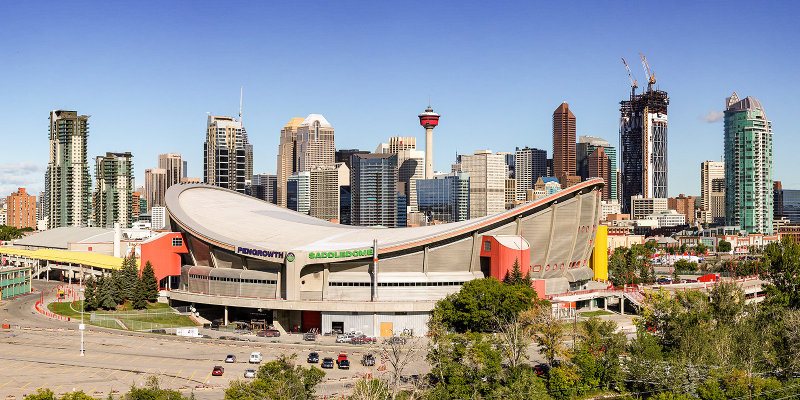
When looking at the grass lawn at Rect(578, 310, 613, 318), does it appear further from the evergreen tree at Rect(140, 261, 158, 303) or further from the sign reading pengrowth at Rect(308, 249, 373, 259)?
the evergreen tree at Rect(140, 261, 158, 303)

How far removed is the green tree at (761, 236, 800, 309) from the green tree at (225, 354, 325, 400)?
71.8 m

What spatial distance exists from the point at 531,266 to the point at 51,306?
72993 millimetres

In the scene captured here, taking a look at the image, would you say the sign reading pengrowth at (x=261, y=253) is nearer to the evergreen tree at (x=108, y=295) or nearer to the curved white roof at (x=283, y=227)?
the curved white roof at (x=283, y=227)

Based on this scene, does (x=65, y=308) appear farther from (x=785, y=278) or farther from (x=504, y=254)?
(x=785, y=278)

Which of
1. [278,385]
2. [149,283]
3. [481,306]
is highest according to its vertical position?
[149,283]

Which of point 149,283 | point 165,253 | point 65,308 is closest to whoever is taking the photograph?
point 65,308

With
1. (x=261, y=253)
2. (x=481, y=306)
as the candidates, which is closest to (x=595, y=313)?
(x=481, y=306)

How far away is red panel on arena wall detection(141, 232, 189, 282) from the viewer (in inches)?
5030

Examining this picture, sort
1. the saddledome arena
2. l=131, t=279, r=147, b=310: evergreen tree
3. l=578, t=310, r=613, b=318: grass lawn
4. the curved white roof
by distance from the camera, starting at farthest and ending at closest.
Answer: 1. l=131, t=279, r=147, b=310: evergreen tree
2. l=578, t=310, r=613, b=318: grass lawn
3. the curved white roof
4. the saddledome arena

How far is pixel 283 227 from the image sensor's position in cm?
13300

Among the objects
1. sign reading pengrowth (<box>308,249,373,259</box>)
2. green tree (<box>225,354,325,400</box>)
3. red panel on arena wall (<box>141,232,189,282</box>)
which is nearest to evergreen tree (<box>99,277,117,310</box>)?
red panel on arena wall (<box>141,232,189,282</box>)

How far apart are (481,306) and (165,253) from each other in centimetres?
5491

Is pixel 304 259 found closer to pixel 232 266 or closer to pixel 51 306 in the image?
pixel 232 266

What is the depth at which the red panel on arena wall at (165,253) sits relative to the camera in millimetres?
127750
